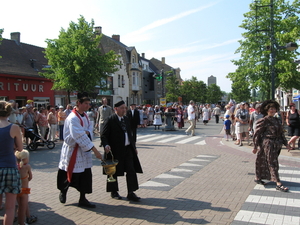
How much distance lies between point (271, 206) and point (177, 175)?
2774 millimetres

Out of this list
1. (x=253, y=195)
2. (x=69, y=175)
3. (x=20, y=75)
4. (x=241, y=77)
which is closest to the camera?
(x=69, y=175)

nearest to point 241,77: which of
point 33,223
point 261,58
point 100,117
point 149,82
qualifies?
point 261,58

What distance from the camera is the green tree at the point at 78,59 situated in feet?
76.8

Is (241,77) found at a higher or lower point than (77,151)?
higher

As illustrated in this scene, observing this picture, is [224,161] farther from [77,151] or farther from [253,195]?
[77,151]

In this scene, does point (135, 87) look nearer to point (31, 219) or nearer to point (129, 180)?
point (129, 180)

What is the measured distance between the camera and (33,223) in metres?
4.40

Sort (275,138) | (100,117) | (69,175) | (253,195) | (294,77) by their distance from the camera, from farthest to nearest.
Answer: (294,77)
(100,117)
(275,138)
(253,195)
(69,175)

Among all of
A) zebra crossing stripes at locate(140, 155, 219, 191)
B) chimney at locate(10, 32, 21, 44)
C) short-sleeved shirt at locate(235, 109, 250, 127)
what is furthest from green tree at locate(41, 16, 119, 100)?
zebra crossing stripes at locate(140, 155, 219, 191)

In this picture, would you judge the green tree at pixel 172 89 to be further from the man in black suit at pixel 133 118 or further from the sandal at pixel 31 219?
the sandal at pixel 31 219

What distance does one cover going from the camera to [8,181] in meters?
3.71

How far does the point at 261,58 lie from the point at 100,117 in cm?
1378

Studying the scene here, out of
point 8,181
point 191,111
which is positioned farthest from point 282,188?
point 191,111

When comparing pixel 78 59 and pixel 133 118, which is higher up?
pixel 78 59
